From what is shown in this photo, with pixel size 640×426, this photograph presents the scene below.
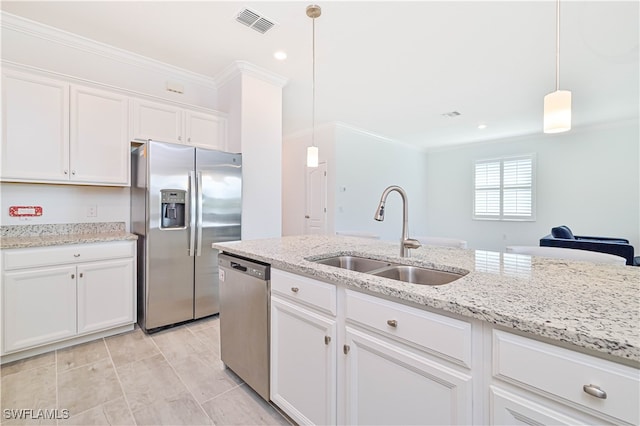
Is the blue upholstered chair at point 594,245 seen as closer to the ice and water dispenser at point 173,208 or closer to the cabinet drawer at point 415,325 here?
the cabinet drawer at point 415,325

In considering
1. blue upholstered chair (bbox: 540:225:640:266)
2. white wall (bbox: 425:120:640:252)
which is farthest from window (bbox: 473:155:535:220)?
blue upholstered chair (bbox: 540:225:640:266)

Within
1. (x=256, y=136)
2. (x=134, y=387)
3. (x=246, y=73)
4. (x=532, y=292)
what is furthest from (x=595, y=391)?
(x=246, y=73)

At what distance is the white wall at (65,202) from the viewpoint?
95.3 inches

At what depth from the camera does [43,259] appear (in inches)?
85.0

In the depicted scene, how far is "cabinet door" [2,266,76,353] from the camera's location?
6.71 feet

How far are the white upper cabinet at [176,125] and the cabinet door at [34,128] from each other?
21.3 inches

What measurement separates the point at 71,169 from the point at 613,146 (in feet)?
26.6

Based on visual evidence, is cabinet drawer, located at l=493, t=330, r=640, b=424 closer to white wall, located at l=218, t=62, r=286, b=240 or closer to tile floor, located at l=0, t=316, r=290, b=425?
tile floor, located at l=0, t=316, r=290, b=425

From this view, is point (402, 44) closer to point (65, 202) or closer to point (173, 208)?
point (173, 208)

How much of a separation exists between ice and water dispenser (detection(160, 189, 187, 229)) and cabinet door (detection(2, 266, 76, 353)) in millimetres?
753

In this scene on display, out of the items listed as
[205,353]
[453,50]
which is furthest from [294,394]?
[453,50]

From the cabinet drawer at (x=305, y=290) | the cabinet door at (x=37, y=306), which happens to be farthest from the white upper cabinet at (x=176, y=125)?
the cabinet drawer at (x=305, y=290)

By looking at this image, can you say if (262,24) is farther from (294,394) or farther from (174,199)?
(294,394)

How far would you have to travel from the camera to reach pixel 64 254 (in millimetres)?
2240
